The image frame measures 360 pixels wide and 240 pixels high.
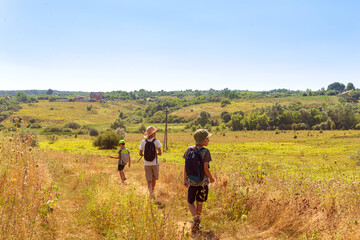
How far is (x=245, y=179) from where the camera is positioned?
20.8ft

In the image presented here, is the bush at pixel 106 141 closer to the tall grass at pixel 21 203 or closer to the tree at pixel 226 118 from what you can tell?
the tall grass at pixel 21 203

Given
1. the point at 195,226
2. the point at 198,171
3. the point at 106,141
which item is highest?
the point at 198,171

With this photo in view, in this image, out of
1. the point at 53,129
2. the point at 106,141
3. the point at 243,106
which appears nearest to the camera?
the point at 106,141

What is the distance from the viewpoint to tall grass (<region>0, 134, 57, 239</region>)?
3432 millimetres

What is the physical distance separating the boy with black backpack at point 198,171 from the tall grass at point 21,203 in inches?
101

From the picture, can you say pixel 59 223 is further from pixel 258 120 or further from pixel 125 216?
pixel 258 120

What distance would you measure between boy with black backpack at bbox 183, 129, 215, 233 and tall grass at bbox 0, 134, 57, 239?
2.58 m

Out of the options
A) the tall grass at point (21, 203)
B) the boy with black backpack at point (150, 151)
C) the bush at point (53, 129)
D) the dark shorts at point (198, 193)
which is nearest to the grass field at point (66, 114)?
the bush at point (53, 129)

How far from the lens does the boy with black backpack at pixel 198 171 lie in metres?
4.43

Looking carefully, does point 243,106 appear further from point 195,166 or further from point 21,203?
point 21,203

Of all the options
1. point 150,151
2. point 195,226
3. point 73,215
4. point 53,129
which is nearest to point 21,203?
point 73,215

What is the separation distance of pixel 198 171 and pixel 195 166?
0.11 metres

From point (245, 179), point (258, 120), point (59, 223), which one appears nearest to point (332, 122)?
point (258, 120)

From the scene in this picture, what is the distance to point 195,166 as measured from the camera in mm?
4438
